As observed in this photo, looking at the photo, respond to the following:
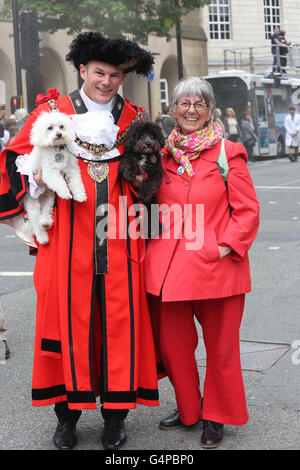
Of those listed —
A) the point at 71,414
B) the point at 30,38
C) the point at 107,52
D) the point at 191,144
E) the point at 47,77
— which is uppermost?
the point at 47,77

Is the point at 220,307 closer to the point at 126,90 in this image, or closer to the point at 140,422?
the point at 140,422

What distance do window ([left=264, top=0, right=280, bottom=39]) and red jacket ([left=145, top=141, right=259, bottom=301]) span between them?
1707 inches

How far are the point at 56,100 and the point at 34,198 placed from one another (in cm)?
51

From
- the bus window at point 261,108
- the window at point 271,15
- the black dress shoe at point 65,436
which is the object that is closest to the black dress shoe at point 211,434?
the black dress shoe at point 65,436

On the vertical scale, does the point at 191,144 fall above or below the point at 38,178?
above

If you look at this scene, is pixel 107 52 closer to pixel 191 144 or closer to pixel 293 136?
pixel 191 144

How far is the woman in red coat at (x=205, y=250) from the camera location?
382 cm

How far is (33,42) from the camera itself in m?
18.0

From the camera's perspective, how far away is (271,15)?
151ft

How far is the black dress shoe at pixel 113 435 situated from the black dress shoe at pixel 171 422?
26 centimetres

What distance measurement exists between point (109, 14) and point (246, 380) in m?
19.6

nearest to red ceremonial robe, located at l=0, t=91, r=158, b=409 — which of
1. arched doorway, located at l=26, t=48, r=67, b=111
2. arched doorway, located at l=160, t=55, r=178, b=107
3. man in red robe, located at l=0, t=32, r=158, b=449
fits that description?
man in red robe, located at l=0, t=32, r=158, b=449

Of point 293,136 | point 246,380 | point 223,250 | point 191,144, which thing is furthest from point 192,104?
point 293,136

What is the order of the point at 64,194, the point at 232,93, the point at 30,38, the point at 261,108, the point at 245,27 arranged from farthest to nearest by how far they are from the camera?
the point at 245,27
the point at 261,108
the point at 232,93
the point at 30,38
the point at 64,194
